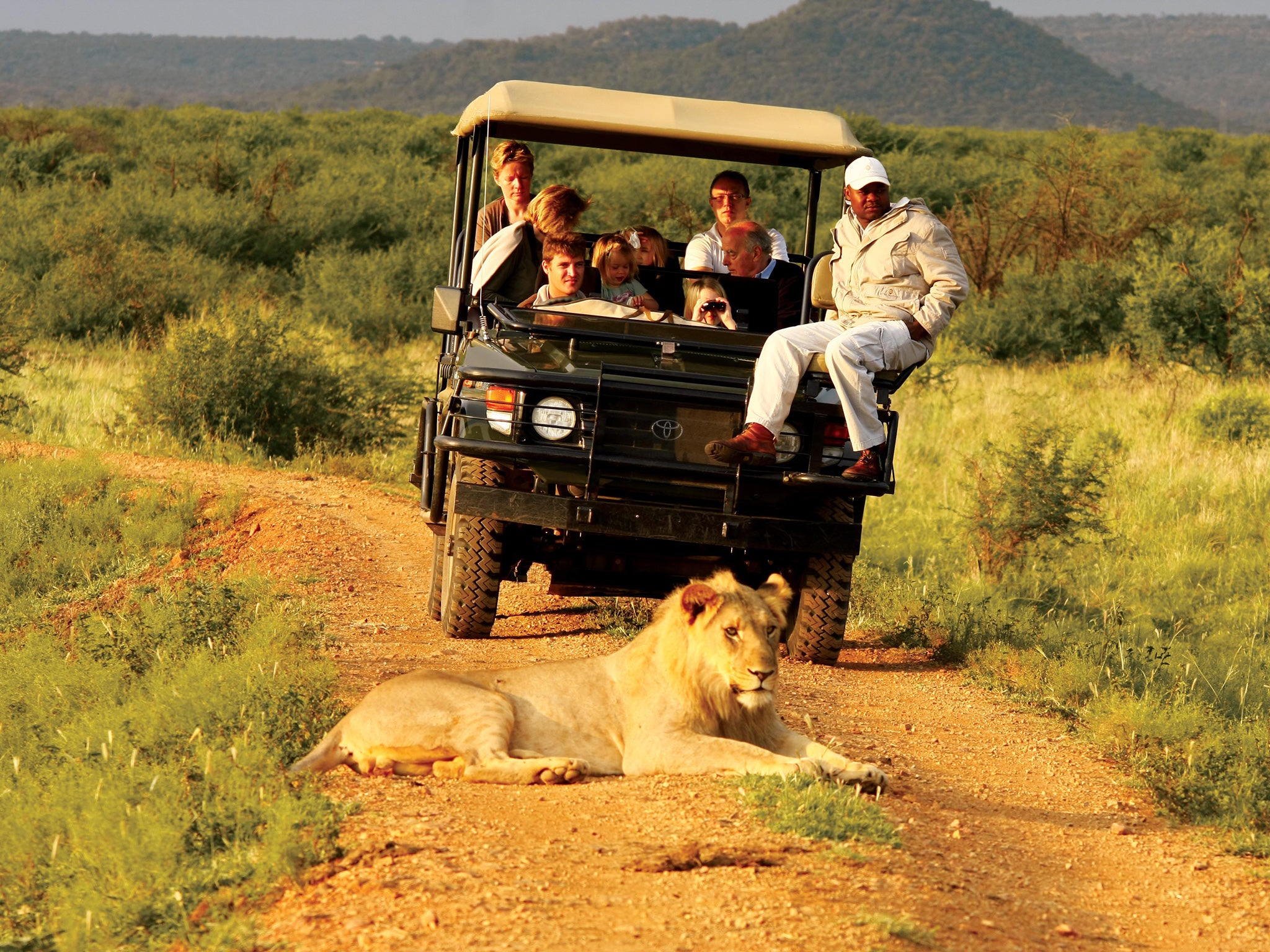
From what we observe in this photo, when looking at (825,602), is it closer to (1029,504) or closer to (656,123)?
(656,123)

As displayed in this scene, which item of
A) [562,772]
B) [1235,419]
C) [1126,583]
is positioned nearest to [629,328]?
[562,772]

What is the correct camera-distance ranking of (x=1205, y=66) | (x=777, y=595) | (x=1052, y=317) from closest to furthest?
(x=777, y=595), (x=1052, y=317), (x=1205, y=66)

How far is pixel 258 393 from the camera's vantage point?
1398 centimetres

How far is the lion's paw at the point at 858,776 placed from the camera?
4801 millimetres

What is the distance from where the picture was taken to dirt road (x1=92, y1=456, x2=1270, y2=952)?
3580 millimetres

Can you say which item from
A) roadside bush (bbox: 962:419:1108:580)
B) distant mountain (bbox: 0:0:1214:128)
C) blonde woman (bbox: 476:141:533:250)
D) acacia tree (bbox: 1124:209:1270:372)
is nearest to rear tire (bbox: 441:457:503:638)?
blonde woman (bbox: 476:141:533:250)

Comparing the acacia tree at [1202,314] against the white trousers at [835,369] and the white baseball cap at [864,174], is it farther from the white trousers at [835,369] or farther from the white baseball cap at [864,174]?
the white trousers at [835,369]

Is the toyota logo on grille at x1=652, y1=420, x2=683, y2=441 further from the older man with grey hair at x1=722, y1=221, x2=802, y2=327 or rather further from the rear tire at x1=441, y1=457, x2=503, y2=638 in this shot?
the older man with grey hair at x1=722, y1=221, x2=802, y2=327

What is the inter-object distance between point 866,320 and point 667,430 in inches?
46.1

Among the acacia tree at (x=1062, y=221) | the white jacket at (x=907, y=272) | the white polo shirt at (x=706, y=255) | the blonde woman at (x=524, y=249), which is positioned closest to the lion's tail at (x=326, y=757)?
the blonde woman at (x=524, y=249)

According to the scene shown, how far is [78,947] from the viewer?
401cm

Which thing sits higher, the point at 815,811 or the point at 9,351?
the point at 815,811

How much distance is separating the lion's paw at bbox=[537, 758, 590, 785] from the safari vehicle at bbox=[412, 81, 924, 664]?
5.58 ft

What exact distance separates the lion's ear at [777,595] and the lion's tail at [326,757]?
1498mm
